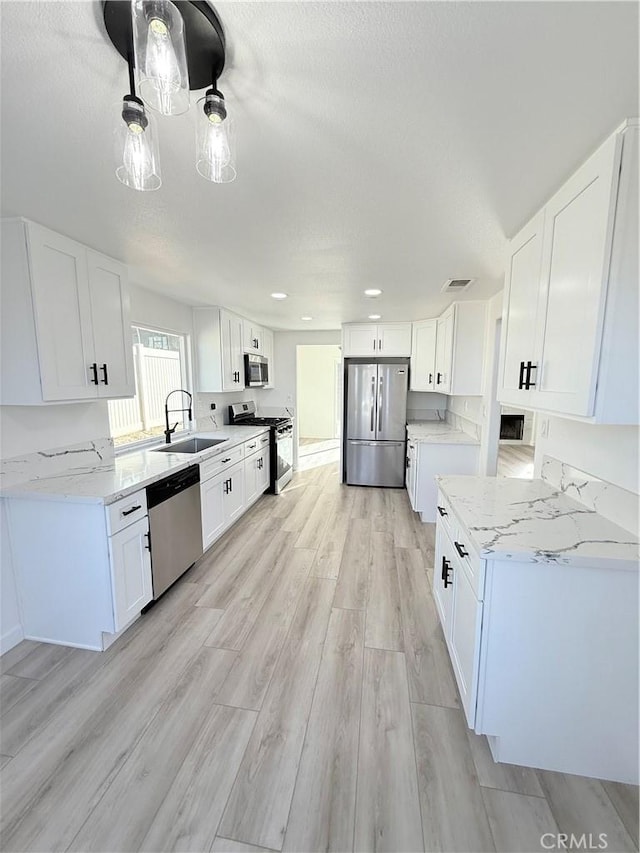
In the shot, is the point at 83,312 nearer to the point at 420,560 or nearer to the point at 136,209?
the point at 136,209

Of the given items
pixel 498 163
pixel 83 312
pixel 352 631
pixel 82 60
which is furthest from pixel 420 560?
pixel 82 60

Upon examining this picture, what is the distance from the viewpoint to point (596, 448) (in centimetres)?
167

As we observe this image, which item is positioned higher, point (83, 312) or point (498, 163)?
point (498, 163)

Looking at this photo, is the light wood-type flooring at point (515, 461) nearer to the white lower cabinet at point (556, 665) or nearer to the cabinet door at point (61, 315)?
the white lower cabinet at point (556, 665)

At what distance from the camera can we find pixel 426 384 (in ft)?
15.0

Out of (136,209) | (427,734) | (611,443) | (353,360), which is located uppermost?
(136,209)

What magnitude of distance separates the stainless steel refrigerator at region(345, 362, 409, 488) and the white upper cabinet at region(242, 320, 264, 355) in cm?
137

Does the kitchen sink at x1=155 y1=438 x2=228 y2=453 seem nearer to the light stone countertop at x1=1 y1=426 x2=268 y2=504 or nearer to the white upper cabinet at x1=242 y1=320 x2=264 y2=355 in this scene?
the light stone countertop at x1=1 y1=426 x2=268 y2=504

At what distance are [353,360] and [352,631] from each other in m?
3.65

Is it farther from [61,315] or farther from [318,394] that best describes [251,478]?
[318,394]

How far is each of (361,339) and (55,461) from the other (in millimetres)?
3770

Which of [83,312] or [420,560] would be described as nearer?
[83,312]

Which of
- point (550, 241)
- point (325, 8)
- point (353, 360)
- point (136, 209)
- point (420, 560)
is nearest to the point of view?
point (325, 8)

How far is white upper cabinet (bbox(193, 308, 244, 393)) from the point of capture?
3863 mm
